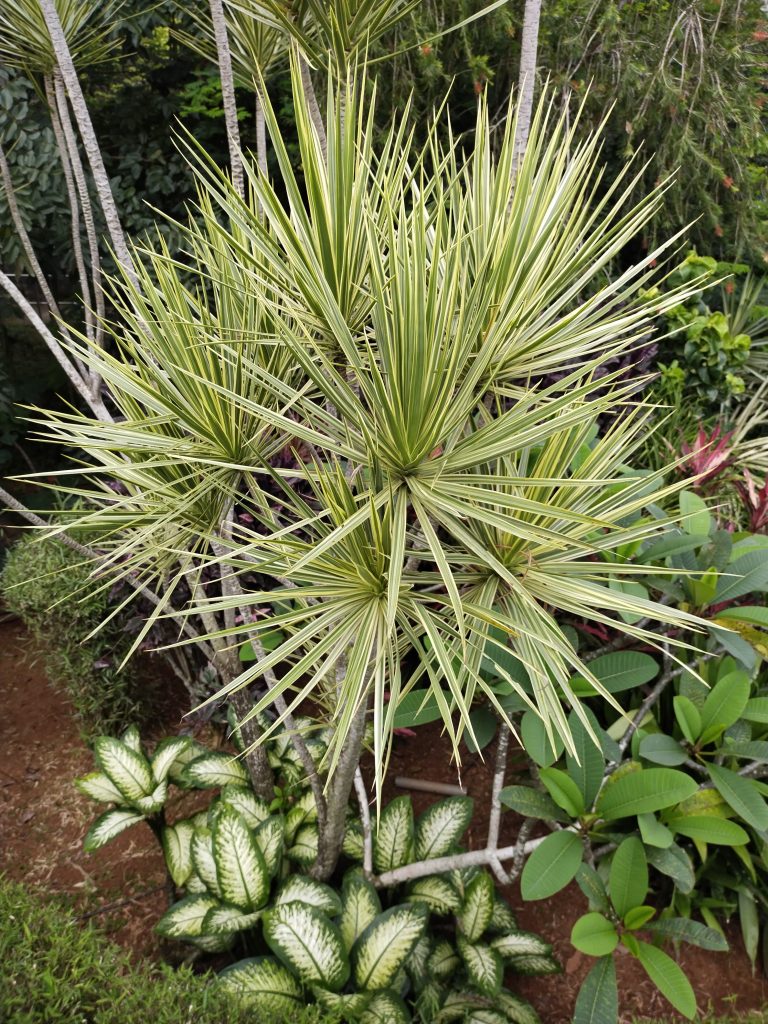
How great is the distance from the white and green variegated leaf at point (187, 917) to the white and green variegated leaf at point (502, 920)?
0.77 metres

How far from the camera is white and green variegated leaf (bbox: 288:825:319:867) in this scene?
2125 millimetres

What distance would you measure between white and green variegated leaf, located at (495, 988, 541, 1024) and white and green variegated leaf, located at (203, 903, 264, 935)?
2.17 feet

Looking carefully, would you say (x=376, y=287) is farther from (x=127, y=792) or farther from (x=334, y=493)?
(x=127, y=792)

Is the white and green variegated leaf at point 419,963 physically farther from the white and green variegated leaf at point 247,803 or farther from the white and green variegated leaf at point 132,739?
the white and green variegated leaf at point 132,739

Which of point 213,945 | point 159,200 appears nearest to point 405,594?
point 213,945

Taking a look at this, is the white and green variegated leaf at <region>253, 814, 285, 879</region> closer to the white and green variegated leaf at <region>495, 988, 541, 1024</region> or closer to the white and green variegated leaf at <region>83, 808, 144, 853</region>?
the white and green variegated leaf at <region>83, 808, 144, 853</region>

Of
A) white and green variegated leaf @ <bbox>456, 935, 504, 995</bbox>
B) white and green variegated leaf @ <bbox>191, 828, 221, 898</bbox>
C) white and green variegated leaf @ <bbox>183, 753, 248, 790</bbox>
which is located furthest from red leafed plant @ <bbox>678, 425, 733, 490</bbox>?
white and green variegated leaf @ <bbox>191, 828, 221, 898</bbox>

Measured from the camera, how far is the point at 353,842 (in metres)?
2.14

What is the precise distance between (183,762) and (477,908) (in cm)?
107

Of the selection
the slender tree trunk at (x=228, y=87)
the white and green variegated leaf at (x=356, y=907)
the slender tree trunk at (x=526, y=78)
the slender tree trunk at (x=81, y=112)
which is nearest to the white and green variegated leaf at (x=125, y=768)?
the white and green variegated leaf at (x=356, y=907)

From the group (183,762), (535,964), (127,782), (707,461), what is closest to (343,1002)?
(535,964)

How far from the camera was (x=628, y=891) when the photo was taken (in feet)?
5.57

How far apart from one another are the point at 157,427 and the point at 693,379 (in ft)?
9.52

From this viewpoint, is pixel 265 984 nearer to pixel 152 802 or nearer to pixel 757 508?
pixel 152 802
